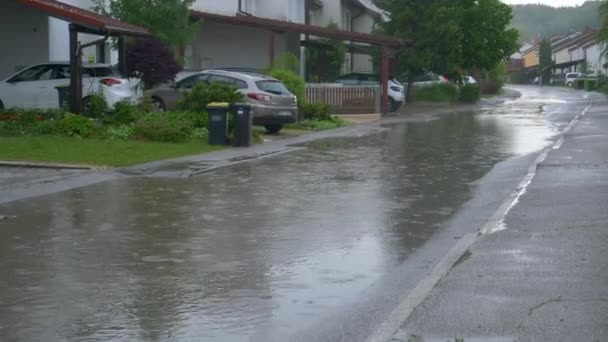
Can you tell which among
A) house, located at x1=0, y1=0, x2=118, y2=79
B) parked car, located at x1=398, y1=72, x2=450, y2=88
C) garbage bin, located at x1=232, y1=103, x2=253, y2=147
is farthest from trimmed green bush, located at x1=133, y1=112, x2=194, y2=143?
parked car, located at x1=398, y1=72, x2=450, y2=88

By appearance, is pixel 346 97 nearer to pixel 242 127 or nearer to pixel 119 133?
pixel 242 127

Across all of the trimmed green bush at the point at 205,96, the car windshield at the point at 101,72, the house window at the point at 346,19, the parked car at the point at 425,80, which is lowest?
the trimmed green bush at the point at 205,96

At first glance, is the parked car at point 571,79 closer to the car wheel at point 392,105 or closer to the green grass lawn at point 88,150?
the car wheel at point 392,105

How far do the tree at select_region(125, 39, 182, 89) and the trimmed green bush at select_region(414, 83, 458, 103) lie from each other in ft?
94.5

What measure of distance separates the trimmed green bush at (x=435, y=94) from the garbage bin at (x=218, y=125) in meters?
34.1

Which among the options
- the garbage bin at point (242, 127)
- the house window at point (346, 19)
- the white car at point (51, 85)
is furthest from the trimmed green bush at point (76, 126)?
the house window at point (346, 19)

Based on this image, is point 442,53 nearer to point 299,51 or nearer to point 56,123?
point 299,51

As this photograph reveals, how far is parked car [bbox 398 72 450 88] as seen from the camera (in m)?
58.2

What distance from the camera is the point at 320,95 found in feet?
132

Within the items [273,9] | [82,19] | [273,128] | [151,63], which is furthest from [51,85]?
[273,9]

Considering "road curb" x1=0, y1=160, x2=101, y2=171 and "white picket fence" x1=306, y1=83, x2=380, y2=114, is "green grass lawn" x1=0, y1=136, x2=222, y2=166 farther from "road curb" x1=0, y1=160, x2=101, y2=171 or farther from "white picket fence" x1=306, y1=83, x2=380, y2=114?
"white picket fence" x1=306, y1=83, x2=380, y2=114

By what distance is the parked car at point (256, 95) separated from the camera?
28.3m

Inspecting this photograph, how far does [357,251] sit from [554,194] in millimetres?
5350

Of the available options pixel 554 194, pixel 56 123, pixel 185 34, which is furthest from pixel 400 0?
pixel 554 194
